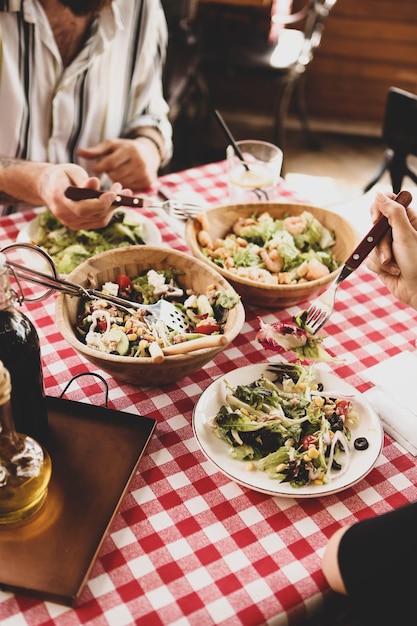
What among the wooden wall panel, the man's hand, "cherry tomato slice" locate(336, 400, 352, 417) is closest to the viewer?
"cherry tomato slice" locate(336, 400, 352, 417)

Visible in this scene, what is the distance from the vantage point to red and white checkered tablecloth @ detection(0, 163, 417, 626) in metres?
0.99

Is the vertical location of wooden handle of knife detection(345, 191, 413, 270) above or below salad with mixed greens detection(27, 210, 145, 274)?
above

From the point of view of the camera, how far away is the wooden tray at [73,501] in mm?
982

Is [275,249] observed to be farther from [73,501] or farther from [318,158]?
[318,158]

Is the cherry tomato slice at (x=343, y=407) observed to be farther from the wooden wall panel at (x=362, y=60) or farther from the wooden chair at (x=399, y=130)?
the wooden wall panel at (x=362, y=60)

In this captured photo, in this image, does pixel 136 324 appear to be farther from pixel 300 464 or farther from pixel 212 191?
pixel 212 191

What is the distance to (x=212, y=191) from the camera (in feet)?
7.22

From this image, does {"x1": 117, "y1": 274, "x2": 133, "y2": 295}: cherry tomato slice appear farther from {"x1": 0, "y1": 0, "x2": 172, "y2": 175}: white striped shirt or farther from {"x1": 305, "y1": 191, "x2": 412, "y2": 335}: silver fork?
{"x1": 0, "y1": 0, "x2": 172, "y2": 175}: white striped shirt

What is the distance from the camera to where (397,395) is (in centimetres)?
134

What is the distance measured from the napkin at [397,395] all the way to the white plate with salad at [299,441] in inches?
2.4

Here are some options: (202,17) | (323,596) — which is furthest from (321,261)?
(202,17)

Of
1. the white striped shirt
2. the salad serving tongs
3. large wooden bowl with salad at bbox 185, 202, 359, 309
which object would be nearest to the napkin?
large wooden bowl with salad at bbox 185, 202, 359, 309

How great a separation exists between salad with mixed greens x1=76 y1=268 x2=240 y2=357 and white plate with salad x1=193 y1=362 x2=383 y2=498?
0.46 feet

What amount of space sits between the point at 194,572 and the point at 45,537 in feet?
0.86
